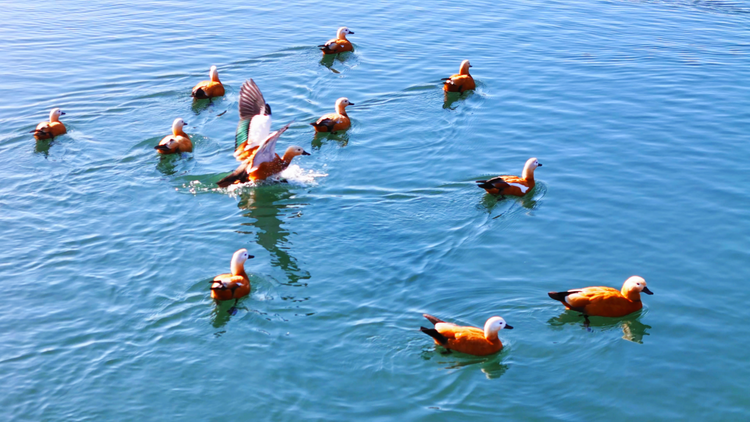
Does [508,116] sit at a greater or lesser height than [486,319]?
greater

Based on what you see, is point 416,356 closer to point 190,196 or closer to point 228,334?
point 228,334

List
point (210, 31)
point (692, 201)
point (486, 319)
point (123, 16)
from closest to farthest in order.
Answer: point (486, 319)
point (692, 201)
point (210, 31)
point (123, 16)

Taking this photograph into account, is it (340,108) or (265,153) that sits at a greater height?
(340,108)

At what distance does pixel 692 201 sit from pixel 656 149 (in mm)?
2378

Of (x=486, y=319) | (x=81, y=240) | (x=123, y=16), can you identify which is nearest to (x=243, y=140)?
(x=81, y=240)

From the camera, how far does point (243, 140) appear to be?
52.4 feet

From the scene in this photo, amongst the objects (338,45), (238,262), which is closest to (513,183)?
(238,262)

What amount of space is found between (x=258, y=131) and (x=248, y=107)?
0.79 m

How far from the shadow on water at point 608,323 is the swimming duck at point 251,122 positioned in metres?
7.42

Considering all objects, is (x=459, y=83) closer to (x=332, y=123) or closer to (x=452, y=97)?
(x=452, y=97)

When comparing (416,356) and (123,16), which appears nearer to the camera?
(416,356)

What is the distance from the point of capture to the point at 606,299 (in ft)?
35.0

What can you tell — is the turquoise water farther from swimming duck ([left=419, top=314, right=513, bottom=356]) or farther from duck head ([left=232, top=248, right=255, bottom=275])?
duck head ([left=232, top=248, right=255, bottom=275])

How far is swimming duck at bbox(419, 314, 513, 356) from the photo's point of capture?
9.77m
